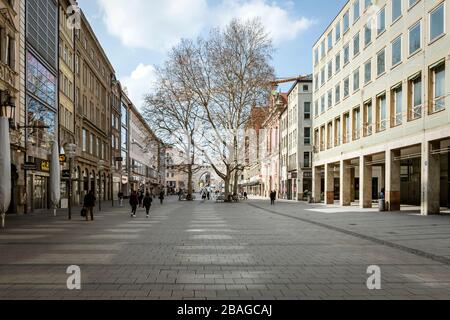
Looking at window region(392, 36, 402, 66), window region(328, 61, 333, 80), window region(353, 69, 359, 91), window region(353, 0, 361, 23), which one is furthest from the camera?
window region(328, 61, 333, 80)

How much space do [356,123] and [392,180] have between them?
29.3ft

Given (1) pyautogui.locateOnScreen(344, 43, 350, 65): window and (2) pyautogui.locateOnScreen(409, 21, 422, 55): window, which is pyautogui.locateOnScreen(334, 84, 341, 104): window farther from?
(2) pyautogui.locateOnScreen(409, 21, 422, 55): window

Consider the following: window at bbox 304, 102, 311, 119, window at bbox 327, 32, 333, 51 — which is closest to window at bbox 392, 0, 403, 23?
window at bbox 327, 32, 333, 51

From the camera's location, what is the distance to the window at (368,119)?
35.4 metres

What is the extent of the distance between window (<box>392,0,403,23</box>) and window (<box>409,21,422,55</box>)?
2.27 m

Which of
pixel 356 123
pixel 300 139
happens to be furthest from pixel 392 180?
pixel 300 139

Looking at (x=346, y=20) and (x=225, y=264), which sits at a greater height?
(x=346, y=20)

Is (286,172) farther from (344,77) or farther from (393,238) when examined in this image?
(393,238)

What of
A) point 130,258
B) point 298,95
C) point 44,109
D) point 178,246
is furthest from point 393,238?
point 298,95

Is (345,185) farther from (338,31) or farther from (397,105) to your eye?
(338,31)

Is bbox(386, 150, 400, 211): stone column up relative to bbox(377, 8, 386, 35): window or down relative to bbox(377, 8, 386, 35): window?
down

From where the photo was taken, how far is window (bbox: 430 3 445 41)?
25.3 metres

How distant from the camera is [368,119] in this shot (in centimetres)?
3641

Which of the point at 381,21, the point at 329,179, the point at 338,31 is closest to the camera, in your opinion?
the point at 381,21
